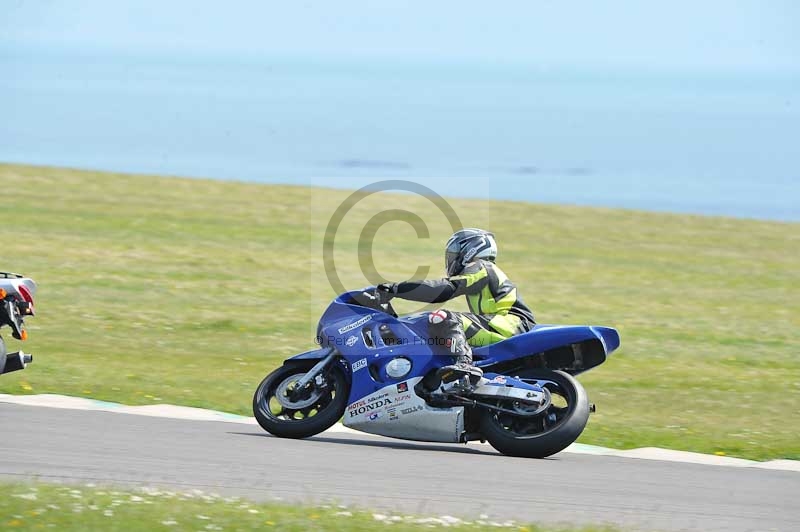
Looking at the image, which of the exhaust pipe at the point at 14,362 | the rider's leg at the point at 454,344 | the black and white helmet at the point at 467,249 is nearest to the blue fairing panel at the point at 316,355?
the rider's leg at the point at 454,344

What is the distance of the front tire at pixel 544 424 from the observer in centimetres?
980

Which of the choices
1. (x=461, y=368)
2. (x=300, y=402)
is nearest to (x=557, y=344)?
(x=461, y=368)

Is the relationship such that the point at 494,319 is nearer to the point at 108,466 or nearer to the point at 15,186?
the point at 108,466

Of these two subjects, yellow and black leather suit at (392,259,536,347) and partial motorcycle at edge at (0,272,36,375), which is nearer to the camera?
yellow and black leather suit at (392,259,536,347)

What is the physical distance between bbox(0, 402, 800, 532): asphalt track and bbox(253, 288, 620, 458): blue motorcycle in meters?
0.18

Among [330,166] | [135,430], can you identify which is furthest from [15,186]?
[135,430]

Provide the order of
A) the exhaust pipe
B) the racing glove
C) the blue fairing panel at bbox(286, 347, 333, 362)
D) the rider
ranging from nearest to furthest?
the rider → the racing glove → the blue fairing panel at bbox(286, 347, 333, 362) → the exhaust pipe

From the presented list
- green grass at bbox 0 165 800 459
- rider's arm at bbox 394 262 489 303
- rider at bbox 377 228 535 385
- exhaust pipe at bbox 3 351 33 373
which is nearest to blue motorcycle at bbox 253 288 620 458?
Result: rider at bbox 377 228 535 385

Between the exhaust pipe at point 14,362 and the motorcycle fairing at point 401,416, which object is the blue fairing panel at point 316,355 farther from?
the exhaust pipe at point 14,362

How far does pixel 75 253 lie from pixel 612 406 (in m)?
13.7

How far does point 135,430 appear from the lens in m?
10.5

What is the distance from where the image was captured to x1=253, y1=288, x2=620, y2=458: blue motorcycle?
396 inches

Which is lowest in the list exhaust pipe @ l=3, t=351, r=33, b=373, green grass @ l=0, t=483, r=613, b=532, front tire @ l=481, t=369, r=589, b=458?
green grass @ l=0, t=483, r=613, b=532

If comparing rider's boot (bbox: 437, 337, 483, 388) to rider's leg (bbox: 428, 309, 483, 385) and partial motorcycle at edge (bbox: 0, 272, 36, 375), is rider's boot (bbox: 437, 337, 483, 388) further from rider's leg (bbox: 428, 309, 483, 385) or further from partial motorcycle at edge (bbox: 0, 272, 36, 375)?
partial motorcycle at edge (bbox: 0, 272, 36, 375)
